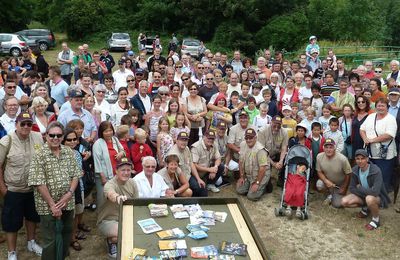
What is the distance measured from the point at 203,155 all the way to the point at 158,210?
2872 mm

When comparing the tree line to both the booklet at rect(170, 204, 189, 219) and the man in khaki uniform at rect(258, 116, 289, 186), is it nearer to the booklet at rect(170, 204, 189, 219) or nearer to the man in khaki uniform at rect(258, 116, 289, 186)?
the man in khaki uniform at rect(258, 116, 289, 186)

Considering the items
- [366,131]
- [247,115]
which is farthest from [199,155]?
[366,131]

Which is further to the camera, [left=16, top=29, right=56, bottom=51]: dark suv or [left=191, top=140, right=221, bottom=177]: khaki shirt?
[left=16, top=29, right=56, bottom=51]: dark suv

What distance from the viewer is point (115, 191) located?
18.0ft

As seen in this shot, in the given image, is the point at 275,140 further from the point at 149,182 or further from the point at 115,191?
the point at 115,191

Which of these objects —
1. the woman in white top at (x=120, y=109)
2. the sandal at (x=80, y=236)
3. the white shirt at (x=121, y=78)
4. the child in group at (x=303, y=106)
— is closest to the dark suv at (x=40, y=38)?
the white shirt at (x=121, y=78)

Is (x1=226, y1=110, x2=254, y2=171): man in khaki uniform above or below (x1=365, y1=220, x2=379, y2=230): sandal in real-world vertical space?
above

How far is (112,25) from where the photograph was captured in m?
39.0

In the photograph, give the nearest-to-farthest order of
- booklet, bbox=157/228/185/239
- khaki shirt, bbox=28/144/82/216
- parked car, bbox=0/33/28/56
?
booklet, bbox=157/228/185/239 → khaki shirt, bbox=28/144/82/216 → parked car, bbox=0/33/28/56

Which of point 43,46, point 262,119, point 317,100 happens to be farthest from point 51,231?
point 43,46

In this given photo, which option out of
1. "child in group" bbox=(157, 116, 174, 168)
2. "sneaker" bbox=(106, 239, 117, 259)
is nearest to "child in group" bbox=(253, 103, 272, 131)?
"child in group" bbox=(157, 116, 174, 168)

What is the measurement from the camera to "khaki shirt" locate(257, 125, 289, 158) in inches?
320

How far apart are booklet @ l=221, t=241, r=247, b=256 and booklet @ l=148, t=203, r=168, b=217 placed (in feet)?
3.06

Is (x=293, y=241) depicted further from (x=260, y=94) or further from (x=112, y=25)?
(x=112, y=25)
